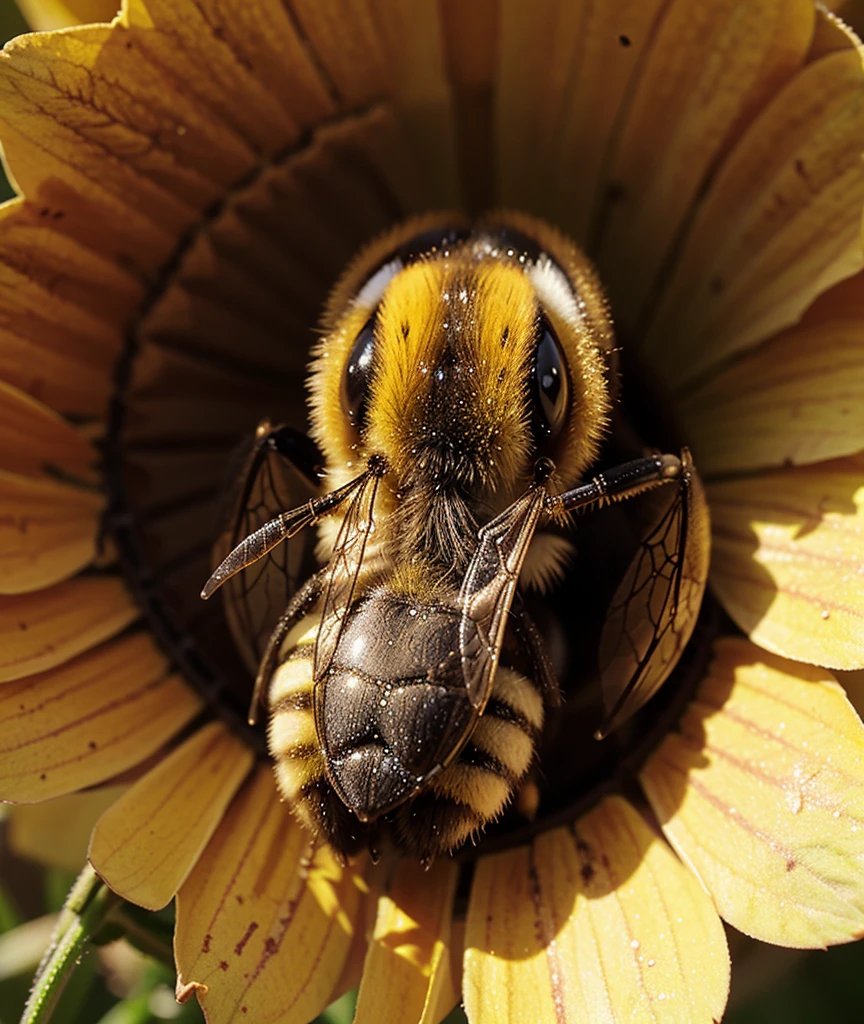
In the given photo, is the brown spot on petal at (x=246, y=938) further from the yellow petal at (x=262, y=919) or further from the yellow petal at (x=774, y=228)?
the yellow petal at (x=774, y=228)

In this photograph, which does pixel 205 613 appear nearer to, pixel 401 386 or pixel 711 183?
pixel 401 386

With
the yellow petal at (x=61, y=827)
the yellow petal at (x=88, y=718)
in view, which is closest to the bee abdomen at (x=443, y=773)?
the yellow petal at (x=88, y=718)

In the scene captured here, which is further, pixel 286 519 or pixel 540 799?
pixel 540 799

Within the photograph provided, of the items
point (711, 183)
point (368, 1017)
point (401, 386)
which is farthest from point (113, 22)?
point (368, 1017)

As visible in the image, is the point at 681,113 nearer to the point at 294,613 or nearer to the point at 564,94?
the point at 564,94

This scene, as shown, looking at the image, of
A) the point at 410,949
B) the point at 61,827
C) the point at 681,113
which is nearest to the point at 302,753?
the point at 410,949

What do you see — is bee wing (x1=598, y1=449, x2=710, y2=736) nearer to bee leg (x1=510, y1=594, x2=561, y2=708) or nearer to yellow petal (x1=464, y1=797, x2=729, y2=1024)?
bee leg (x1=510, y1=594, x2=561, y2=708)
